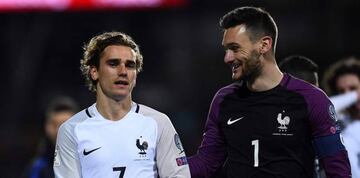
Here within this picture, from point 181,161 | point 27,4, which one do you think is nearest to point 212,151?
point 181,161

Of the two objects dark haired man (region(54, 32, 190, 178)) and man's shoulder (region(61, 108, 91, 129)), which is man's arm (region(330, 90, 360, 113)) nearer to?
dark haired man (region(54, 32, 190, 178))

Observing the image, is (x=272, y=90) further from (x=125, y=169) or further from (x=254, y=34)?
(x=125, y=169)

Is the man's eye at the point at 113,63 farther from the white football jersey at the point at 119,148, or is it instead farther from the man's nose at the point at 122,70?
the white football jersey at the point at 119,148

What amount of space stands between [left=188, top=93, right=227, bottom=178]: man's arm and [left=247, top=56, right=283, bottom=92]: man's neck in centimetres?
26

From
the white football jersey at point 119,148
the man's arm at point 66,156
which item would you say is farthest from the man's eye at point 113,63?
the man's arm at point 66,156

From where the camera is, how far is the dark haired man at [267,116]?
197 inches

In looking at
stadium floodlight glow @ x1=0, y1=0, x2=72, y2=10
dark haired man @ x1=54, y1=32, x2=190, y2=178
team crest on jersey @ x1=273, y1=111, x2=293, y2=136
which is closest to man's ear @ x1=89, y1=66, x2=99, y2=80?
dark haired man @ x1=54, y1=32, x2=190, y2=178

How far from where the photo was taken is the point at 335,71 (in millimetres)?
6703

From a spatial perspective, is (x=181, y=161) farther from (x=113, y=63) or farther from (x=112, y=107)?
(x=113, y=63)

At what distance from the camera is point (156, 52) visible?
1446 centimetres

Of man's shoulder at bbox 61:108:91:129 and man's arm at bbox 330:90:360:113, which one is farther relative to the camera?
man's arm at bbox 330:90:360:113

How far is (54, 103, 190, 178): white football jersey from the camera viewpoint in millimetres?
4957

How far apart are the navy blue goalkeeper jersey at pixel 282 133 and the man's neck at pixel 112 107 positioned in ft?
1.76

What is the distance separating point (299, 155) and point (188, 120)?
825cm
